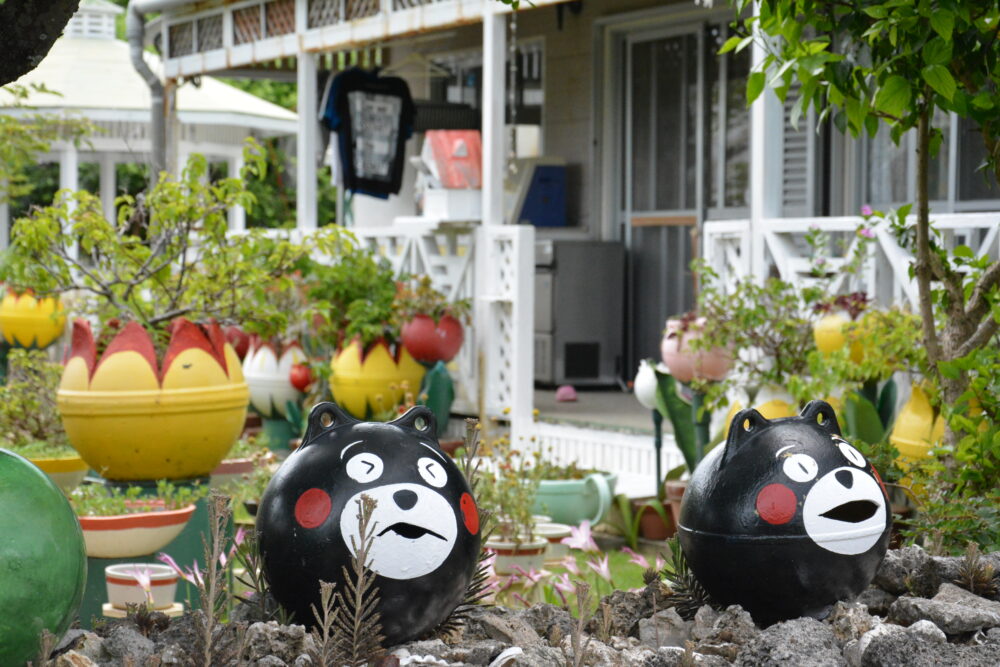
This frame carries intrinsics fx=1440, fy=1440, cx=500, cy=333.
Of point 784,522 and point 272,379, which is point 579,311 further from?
point 784,522

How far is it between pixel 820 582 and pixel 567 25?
9.30m

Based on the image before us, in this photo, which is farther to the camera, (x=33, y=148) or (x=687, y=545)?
(x=33, y=148)

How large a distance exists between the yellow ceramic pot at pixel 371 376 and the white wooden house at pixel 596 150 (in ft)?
1.72

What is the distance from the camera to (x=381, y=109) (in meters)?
12.3

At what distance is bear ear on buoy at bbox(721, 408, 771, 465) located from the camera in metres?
3.67

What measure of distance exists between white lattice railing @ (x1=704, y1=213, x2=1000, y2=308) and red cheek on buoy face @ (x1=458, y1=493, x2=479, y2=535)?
369 cm

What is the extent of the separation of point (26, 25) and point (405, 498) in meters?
1.36

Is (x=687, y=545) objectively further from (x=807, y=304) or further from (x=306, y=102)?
(x=306, y=102)

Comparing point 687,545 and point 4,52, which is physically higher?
point 4,52

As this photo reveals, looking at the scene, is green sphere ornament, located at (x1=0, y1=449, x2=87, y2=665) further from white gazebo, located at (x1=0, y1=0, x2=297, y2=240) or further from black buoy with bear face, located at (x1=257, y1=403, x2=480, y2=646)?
white gazebo, located at (x1=0, y1=0, x2=297, y2=240)

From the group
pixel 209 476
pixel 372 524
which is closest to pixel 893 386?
pixel 209 476

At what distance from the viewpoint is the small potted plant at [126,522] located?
5.29 metres

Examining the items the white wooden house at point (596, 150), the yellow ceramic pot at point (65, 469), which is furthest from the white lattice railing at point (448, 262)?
the yellow ceramic pot at point (65, 469)

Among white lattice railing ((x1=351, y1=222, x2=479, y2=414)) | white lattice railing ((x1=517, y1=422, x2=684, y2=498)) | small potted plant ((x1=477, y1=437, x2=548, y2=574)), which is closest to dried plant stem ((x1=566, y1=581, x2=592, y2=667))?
small potted plant ((x1=477, y1=437, x2=548, y2=574))
